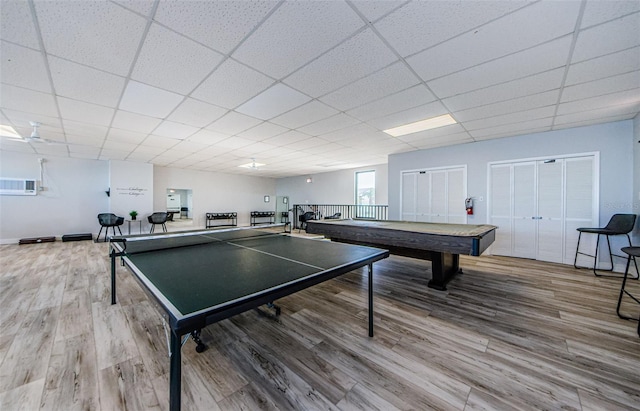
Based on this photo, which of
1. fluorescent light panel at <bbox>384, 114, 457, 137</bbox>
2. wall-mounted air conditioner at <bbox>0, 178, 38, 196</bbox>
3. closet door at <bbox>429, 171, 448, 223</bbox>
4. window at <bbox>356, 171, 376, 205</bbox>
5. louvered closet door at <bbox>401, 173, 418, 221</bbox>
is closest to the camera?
fluorescent light panel at <bbox>384, 114, 457, 137</bbox>

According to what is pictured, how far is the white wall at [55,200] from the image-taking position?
646 cm

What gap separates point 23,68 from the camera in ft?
7.74

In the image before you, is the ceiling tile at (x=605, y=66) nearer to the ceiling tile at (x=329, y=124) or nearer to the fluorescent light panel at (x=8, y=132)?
the ceiling tile at (x=329, y=124)

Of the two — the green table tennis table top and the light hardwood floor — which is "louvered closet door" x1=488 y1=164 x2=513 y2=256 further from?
the green table tennis table top

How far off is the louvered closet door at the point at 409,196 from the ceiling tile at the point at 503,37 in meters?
4.06

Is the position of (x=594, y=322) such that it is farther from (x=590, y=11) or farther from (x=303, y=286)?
(x=303, y=286)

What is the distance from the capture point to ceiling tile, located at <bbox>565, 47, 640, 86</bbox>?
2.19m

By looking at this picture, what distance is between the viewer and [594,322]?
2.30m

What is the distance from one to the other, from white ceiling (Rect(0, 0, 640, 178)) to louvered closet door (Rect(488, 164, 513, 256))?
1.08 m

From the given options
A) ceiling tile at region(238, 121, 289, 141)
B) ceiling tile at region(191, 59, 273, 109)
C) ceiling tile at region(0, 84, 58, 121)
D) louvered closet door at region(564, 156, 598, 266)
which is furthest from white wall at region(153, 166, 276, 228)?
louvered closet door at region(564, 156, 598, 266)

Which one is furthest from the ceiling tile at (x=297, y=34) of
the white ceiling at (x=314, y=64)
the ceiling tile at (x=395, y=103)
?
the ceiling tile at (x=395, y=103)

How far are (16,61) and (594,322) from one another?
6.22 meters

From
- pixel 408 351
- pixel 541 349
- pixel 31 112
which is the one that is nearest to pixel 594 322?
pixel 541 349

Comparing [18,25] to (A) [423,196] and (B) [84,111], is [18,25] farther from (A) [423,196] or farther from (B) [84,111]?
(A) [423,196]
